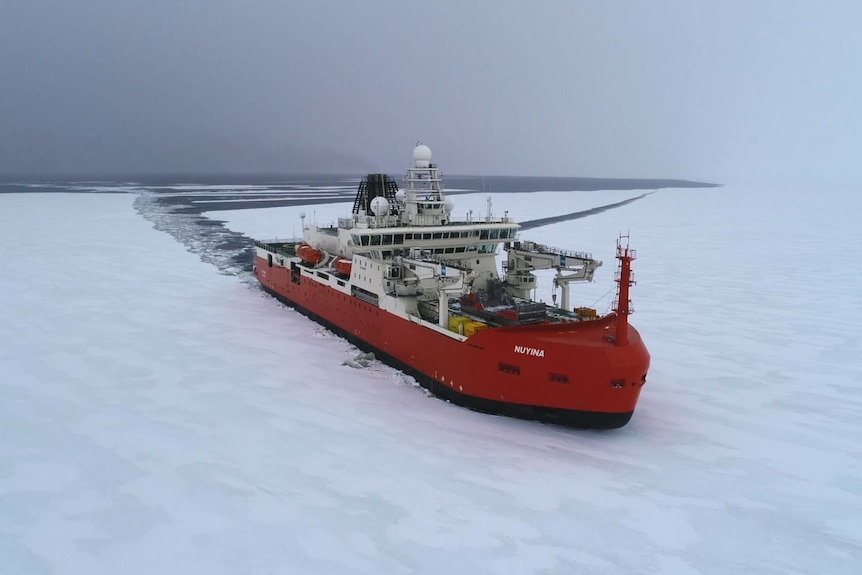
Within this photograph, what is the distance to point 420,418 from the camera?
12250 millimetres

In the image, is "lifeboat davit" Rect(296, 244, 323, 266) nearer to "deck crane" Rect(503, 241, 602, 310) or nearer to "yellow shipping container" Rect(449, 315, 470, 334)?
"deck crane" Rect(503, 241, 602, 310)

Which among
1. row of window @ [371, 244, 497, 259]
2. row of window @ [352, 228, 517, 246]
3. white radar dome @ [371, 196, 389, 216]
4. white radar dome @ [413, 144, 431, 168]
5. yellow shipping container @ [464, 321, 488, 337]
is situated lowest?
yellow shipping container @ [464, 321, 488, 337]

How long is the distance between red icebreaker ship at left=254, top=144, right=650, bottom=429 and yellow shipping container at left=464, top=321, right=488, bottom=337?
0.03m

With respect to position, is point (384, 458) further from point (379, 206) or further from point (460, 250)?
point (379, 206)

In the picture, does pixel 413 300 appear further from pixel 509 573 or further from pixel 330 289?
pixel 509 573

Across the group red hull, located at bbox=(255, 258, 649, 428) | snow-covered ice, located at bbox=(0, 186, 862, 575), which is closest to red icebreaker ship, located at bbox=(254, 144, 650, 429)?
red hull, located at bbox=(255, 258, 649, 428)

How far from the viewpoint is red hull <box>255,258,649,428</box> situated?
1082 cm

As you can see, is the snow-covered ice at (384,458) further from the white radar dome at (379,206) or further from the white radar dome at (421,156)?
the white radar dome at (421,156)

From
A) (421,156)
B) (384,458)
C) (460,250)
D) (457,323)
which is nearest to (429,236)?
(460,250)

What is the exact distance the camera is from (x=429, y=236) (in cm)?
1634

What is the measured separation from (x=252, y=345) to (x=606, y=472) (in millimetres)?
11415

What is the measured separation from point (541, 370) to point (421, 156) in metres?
9.17

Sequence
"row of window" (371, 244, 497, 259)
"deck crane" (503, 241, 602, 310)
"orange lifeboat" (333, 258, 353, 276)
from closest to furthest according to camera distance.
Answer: "deck crane" (503, 241, 602, 310) → "row of window" (371, 244, 497, 259) → "orange lifeboat" (333, 258, 353, 276)

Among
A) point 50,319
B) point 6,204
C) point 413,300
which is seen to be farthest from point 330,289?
point 6,204
